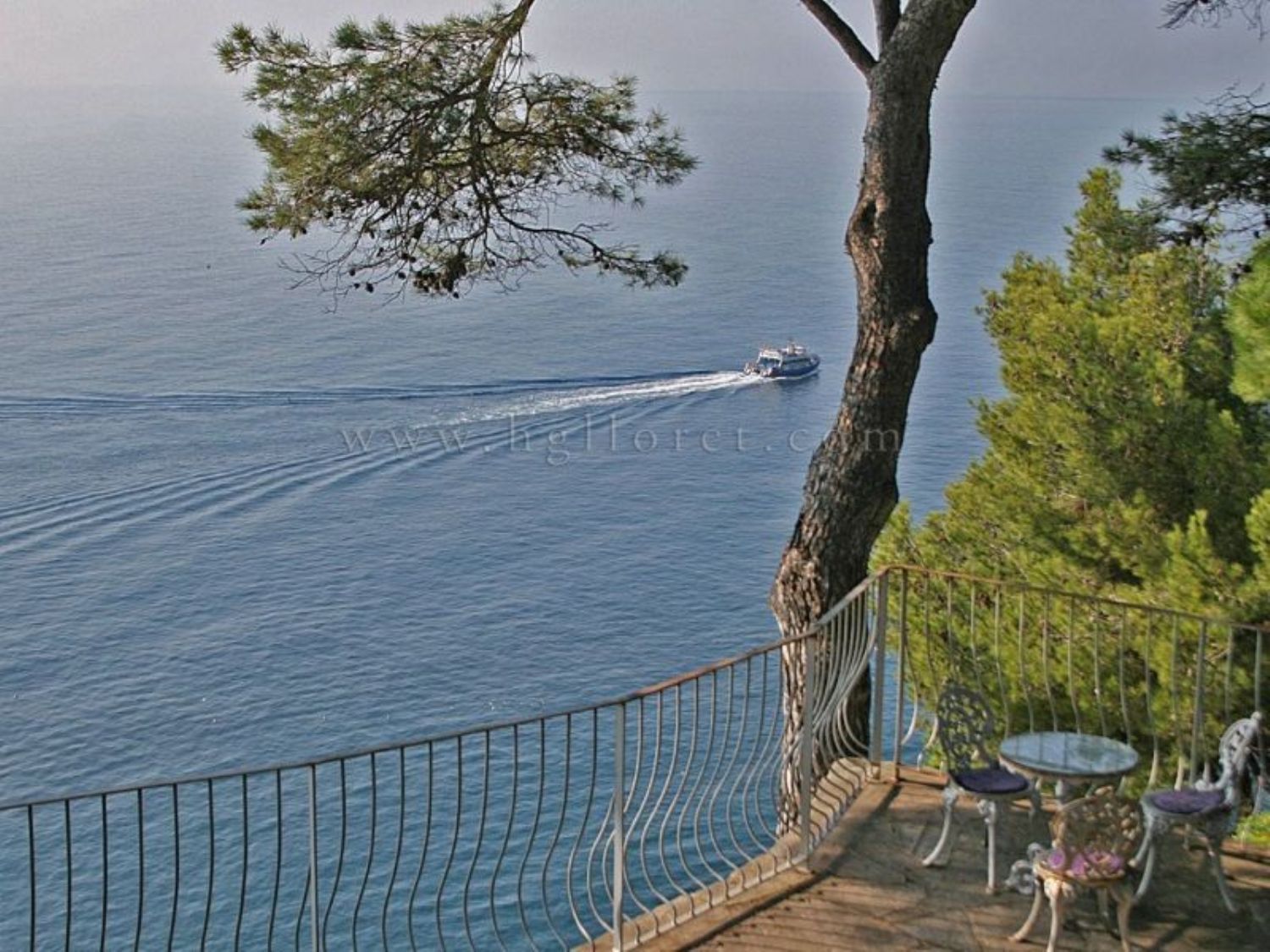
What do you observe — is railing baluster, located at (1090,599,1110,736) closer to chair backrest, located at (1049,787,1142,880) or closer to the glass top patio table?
the glass top patio table

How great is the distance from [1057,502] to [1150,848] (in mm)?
6737

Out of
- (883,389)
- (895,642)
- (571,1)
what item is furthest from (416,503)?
(883,389)

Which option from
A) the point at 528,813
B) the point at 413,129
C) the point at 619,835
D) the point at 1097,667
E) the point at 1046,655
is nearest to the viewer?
the point at 619,835

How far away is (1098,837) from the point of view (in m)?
4.92

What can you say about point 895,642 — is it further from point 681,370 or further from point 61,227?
point 61,227

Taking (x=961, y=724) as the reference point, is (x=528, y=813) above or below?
below

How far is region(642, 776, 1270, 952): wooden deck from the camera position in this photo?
5086 mm

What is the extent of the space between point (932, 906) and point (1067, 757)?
2.55 feet

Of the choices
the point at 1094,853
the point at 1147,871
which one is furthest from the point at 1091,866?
the point at 1147,871

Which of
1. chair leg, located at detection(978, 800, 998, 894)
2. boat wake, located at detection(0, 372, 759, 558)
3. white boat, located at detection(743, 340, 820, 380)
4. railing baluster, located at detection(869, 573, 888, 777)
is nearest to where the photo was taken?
chair leg, located at detection(978, 800, 998, 894)

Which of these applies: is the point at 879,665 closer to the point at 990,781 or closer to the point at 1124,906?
the point at 990,781


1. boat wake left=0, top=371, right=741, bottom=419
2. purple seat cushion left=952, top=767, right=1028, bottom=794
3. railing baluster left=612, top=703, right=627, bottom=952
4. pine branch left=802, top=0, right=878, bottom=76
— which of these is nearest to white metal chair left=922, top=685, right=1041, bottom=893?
purple seat cushion left=952, top=767, right=1028, bottom=794

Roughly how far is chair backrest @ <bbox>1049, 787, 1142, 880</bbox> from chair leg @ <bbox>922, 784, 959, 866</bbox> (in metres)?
0.62

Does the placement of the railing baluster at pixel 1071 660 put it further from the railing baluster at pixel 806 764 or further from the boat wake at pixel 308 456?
the boat wake at pixel 308 456
